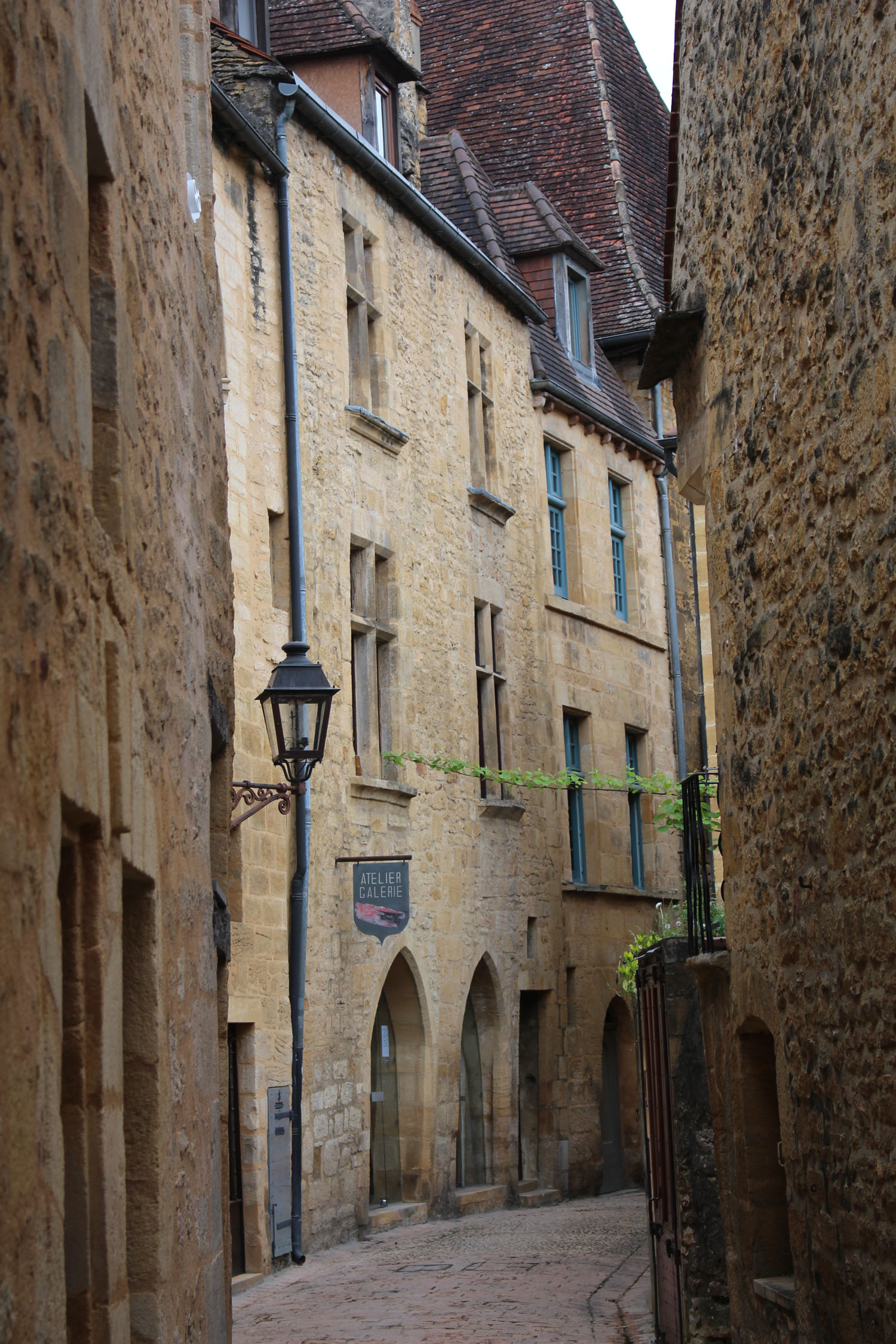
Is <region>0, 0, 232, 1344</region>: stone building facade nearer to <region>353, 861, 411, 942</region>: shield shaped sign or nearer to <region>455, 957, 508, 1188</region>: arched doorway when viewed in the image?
<region>353, 861, 411, 942</region>: shield shaped sign

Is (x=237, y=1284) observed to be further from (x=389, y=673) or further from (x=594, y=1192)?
(x=594, y=1192)

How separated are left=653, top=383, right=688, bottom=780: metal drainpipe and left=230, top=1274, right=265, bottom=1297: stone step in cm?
1059

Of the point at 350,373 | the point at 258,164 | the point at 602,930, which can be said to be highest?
the point at 258,164

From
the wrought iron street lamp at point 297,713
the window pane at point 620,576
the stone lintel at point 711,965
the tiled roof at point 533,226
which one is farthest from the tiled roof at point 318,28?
the stone lintel at point 711,965

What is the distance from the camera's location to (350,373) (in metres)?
15.4

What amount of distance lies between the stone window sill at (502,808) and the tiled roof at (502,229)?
4.73 meters

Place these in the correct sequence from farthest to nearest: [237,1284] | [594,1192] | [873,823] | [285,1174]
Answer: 1. [594,1192]
2. [285,1174]
3. [237,1284]
4. [873,823]

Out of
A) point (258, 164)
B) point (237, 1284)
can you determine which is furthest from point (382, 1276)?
point (258, 164)

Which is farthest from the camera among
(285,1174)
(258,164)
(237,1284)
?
(258,164)

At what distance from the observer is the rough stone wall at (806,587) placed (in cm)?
534

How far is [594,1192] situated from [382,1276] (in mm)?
6940

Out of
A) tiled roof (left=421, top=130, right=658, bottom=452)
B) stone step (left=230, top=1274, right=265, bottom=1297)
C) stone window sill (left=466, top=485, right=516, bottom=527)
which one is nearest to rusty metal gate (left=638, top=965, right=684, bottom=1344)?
stone step (left=230, top=1274, right=265, bottom=1297)

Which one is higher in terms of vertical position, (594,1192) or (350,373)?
(350,373)

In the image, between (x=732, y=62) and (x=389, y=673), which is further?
(x=389, y=673)
